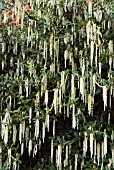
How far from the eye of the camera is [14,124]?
12.8ft

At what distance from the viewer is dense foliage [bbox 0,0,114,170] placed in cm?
383

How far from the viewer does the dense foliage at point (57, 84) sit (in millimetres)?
3832

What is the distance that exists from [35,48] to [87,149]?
4.55 feet

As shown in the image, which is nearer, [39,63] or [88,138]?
[88,138]

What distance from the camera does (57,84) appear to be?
12.8 ft

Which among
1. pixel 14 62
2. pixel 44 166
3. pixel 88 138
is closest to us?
pixel 88 138

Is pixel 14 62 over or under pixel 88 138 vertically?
over

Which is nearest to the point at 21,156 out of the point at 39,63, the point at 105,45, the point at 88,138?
the point at 88,138

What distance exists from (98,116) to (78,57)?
737 mm

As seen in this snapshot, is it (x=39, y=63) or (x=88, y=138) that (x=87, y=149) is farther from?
(x=39, y=63)

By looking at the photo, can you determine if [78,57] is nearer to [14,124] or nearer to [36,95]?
[36,95]

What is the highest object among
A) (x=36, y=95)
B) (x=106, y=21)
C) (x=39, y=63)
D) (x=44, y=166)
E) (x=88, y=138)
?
(x=106, y=21)

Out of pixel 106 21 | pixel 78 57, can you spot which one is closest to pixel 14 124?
pixel 78 57

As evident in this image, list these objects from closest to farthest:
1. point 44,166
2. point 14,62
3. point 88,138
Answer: point 88,138
point 44,166
point 14,62
